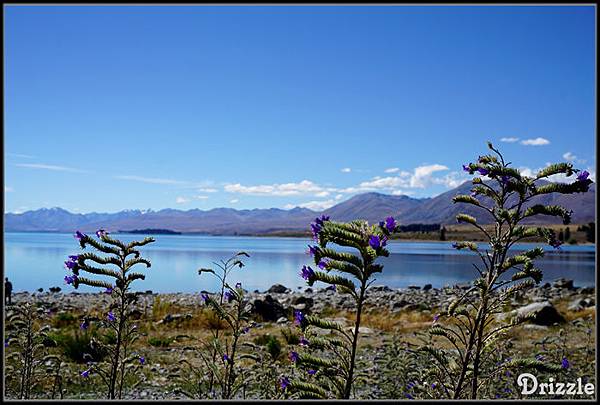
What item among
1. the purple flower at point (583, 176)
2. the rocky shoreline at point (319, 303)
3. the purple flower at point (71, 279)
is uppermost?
the purple flower at point (583, 176)

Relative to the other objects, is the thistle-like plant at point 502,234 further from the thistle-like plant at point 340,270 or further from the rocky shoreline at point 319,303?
the rocky shoreline at point 319,303

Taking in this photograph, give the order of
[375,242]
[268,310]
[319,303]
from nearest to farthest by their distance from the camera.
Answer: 1. [375,242]
2. [268,310]
3. [319,303]

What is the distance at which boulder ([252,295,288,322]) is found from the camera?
2070 centimetres

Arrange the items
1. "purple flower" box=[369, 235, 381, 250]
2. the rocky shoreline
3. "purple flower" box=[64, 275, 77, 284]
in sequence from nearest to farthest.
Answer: "purple flower" box=[369, 235, 381, 250], "purple flower" box=[64, 275, 77, 284], the rocky shoreline

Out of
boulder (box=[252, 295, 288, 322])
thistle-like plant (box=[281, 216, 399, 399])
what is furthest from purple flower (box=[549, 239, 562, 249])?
boulder (box=[252, 295, 288, 322])

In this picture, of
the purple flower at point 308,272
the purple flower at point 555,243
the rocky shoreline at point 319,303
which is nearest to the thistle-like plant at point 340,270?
the purple flower at point 308,272

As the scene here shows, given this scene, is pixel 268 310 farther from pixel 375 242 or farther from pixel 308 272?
pixel 375 242

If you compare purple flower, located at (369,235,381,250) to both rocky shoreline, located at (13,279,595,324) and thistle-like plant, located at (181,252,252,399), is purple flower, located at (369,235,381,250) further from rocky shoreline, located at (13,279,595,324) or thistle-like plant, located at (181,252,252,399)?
rocky shoreline, located at (13,279,595,324)

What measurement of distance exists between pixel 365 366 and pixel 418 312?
47.1 ft

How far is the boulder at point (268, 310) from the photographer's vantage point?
20.7 m

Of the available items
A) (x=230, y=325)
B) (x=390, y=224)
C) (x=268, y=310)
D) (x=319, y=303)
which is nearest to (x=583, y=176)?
(x=390, y=224)

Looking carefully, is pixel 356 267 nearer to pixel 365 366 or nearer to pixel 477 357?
pixel 477 357

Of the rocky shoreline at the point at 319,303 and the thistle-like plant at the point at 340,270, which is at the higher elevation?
the thistle-like plant at the point at 340,270

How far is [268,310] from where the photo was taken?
68.7 ft
